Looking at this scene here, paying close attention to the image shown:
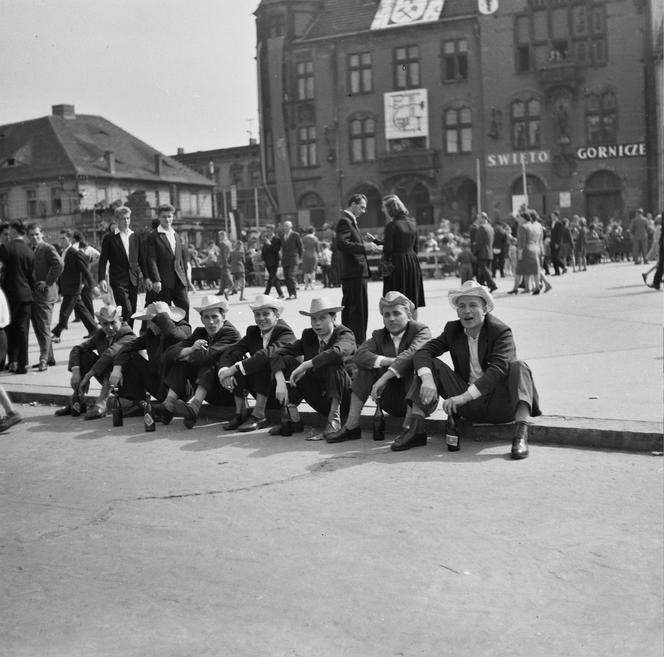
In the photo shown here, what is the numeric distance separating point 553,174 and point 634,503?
41.1 meters

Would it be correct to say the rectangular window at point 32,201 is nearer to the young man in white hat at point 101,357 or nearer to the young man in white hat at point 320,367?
the young man in white hat at point 101,357

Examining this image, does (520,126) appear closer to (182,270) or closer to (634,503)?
(182,270)

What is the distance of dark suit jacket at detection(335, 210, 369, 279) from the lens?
11016 mm

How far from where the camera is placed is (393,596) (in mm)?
4551

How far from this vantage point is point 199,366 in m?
9.17

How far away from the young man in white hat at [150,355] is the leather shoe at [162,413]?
11.1 inches

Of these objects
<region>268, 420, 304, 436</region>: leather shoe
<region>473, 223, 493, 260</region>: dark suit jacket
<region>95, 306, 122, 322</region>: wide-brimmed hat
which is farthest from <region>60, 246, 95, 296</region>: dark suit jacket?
<region>473, 223, 493, 260</region>: dark suit jacket


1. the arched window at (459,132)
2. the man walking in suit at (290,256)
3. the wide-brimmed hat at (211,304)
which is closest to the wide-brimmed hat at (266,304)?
the wide-brimmed hat at (211,304)

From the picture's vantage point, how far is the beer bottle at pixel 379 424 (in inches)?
311

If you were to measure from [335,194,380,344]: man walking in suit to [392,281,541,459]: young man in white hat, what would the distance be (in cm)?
348

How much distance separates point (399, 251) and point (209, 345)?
3039mm

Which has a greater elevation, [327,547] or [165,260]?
[165,260]

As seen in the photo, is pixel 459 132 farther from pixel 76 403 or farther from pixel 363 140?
pixel 76 403

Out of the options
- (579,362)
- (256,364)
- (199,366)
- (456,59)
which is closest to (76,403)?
(199,366)
